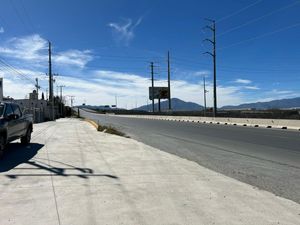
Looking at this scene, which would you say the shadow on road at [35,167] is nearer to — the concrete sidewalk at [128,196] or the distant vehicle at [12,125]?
the concrete sidewalk at [128,196]

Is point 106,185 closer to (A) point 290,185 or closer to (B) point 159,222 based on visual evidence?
(B) point 159,222

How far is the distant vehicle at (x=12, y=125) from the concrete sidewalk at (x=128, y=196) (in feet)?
4.40

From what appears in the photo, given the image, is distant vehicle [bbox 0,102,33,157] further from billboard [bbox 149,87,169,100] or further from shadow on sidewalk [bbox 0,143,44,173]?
billboard [bbox 149,87,169,100]

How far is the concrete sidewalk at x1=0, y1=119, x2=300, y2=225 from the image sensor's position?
20.3 ft

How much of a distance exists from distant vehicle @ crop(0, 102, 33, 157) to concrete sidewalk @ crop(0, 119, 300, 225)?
134 centimetres

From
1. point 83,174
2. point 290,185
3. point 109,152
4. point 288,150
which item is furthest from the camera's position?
point 288,150

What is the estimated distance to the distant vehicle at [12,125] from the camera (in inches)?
515

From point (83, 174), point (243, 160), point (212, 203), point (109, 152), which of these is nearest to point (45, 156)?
point (109, 152)

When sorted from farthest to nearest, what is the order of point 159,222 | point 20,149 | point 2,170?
point 20,149, point 2,170, point 159,222

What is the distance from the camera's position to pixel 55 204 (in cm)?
689

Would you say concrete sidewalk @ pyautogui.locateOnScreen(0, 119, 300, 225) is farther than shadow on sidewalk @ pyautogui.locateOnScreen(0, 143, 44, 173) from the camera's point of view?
No

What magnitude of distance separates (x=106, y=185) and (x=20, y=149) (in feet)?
25.3

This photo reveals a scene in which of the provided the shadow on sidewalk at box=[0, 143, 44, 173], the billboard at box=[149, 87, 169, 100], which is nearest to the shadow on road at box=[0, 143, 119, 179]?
the shadow on sidewalk at box=[0, 143, 44, 173]

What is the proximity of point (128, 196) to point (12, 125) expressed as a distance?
26.7ft
